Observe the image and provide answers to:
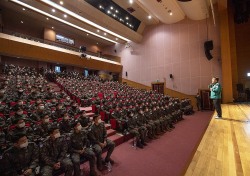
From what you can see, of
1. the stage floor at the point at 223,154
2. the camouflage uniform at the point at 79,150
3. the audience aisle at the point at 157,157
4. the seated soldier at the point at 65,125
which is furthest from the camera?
the seated soldier at the point at 65,125

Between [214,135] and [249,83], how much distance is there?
850 centimetres

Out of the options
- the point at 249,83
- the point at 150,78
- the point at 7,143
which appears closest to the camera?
the point at 7,143

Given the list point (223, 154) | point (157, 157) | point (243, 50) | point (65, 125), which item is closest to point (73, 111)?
point (65, 125)

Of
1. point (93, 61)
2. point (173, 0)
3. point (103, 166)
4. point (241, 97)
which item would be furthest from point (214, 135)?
point (93, 61)

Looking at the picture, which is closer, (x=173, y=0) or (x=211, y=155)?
(x=211, y=155)

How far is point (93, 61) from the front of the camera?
12.5m

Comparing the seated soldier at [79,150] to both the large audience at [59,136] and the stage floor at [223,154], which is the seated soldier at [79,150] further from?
the stage floor at [223,154]

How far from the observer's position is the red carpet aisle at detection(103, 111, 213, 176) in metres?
2.53

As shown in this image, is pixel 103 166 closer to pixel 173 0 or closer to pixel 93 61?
pixel 173 0

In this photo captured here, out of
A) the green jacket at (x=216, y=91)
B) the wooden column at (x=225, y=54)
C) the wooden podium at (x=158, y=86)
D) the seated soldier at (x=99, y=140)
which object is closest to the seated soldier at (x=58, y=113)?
the seated soldier at (x=99, y=140)

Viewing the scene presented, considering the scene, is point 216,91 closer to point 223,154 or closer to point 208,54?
point 223,154

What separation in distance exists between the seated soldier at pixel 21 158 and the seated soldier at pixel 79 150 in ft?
1.68

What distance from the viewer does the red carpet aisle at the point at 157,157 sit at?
8.29 ft

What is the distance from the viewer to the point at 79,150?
2.53 meters
